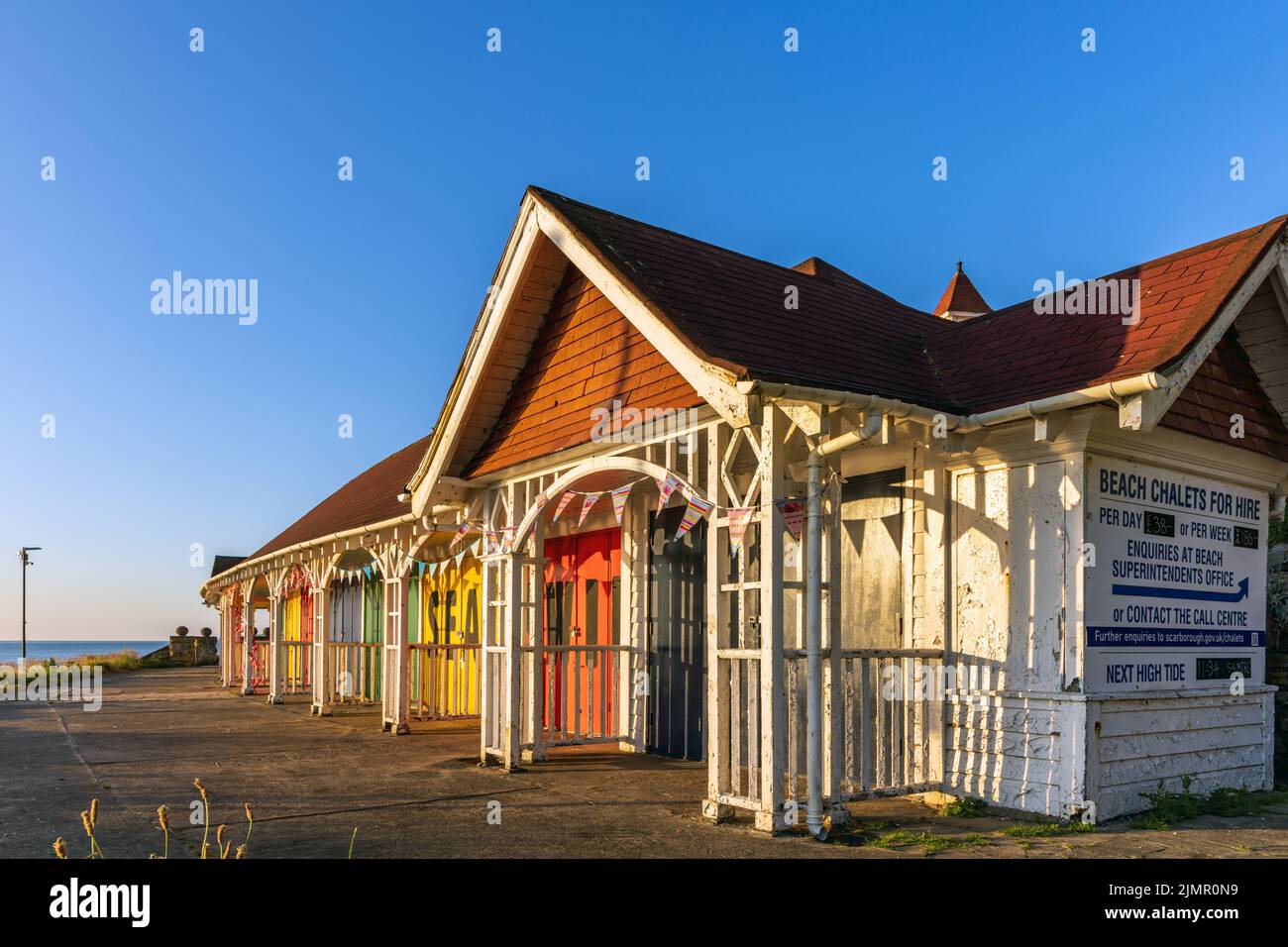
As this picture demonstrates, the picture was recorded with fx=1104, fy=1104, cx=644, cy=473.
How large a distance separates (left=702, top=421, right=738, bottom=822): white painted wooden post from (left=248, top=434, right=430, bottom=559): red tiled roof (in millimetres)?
7945

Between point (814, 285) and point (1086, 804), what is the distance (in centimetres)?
507

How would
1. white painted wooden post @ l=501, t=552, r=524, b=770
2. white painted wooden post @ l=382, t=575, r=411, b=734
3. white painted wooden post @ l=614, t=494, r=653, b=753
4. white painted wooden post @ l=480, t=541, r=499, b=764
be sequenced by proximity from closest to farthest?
white painted wooden post @ l=501, t=552, r=524, b=770, white painted wooden post @ l=480, t=541, r=499, b=764, white painted wooden post @ l=614, t=494, r=653, b=753, white painted wooden post @ l=382, t=575, r=411, b=734

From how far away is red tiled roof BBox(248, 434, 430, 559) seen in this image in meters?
17.3

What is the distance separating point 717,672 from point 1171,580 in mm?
3621

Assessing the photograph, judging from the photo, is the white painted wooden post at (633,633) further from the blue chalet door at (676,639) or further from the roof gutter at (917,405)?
the roof gutter at (917,405)

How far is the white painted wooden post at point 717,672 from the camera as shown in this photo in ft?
25.0

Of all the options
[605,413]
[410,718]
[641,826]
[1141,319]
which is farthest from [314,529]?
[1141,319]

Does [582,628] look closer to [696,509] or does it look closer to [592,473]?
[592,473]

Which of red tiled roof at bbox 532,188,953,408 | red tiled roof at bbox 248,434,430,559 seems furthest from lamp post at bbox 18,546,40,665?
red tiled roof at bbox 532,188,953,408

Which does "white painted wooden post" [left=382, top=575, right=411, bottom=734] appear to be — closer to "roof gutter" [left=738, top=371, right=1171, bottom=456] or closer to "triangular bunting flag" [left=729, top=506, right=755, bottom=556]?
"triangular bunting flag" [left=729, top=506, right=755, bottom=556]

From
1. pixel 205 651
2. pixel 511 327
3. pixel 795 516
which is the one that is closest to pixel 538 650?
pixel 511 327

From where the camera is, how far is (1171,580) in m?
8.39

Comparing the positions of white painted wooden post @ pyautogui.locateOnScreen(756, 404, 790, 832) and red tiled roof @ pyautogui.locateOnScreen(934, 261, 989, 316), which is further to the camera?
red tiled roof @ pyautogui.locateOnScreen(934, 261, 989, 316)
